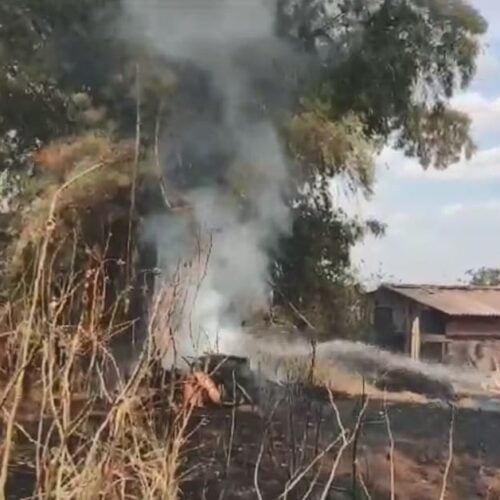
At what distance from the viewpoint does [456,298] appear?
65.9ft

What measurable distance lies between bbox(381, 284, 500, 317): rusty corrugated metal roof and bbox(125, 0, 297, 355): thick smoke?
167 inches

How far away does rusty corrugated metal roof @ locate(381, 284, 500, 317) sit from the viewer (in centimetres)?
1927

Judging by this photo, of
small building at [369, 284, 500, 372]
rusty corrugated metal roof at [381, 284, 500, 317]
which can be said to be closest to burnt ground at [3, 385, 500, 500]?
small building at [369, 284, 500, 372]

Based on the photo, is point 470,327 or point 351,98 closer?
point 351,98

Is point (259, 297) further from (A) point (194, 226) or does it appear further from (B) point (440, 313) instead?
(B) point (440, 313)

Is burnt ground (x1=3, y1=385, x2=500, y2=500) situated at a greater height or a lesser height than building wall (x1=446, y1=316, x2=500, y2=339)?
lesser

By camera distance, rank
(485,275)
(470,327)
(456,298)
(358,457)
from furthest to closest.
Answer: (485,275) < (456,298) < (470,327) < (358,457)

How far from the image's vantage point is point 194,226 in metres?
15.5

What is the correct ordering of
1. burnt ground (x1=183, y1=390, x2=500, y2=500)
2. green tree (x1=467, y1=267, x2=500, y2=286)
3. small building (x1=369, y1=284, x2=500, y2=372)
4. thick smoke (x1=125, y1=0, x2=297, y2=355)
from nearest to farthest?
burnt ground (x1=183, y1=390, x2=500, y2=500), thick smoke (x1=125, y1=0, x2=297, y2=355), small building (x1=369, y1=284, x2=500, y2=372), green tree (x1=467, y1=267, x2=500, y2=286)

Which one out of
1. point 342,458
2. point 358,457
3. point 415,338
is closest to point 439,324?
point 415,338

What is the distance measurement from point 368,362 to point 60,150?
5845mm

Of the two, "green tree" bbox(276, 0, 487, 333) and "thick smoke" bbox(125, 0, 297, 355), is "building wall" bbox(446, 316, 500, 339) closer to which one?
"green tree" bbox(276, 0, 487, 333)

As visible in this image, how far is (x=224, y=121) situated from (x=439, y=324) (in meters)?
5.99

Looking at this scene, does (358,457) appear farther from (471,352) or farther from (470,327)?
(470,327)
